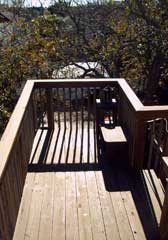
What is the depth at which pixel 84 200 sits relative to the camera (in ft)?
8.48

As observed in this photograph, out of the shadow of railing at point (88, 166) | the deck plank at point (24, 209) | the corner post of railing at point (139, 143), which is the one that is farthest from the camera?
the corner post of railing at point (139, 143)

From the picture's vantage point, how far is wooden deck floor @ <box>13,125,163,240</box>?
7.29ft

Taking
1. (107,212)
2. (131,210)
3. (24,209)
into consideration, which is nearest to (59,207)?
(24,209)

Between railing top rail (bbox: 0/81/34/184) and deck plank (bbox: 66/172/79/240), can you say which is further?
deck plank (bbox: 66/172/79/240)

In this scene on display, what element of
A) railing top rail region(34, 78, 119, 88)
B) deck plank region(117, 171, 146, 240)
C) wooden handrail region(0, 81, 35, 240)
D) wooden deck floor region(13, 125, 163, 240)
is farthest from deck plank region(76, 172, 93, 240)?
railing top rail region(34, 78, 119, 88)

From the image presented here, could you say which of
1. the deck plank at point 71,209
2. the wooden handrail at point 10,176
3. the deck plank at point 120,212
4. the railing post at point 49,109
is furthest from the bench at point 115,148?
the railing post at point 49,109

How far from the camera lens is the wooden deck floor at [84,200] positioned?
2223mm

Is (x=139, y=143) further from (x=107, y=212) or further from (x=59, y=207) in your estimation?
(x=59, y=207)

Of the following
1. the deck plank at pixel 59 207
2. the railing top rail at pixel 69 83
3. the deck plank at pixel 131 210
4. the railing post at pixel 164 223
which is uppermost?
the railing top rail at pixel 69 83

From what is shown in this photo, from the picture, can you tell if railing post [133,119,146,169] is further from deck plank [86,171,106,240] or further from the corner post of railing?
deck plank [86,171,106,240]

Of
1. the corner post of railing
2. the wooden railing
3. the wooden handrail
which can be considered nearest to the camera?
the wooden handrail

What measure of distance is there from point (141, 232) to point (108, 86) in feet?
7.99

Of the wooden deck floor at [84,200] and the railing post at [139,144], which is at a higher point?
the railing post at [139,144]

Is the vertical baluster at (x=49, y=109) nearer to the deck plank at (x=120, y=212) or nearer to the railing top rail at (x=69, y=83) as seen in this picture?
the railing top rail at (x=69, y=83)
